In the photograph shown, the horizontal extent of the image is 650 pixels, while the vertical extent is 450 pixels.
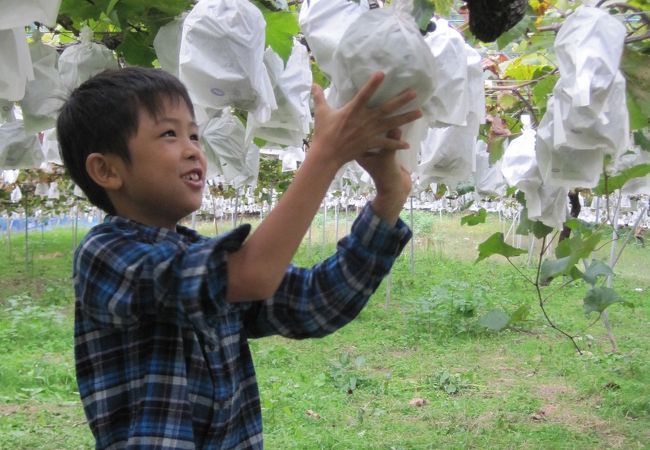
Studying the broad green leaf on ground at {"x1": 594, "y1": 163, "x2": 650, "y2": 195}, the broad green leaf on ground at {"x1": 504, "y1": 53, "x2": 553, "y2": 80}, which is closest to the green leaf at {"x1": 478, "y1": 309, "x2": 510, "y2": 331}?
the broad green leaf on ground at {"x1": 594, "y1": 163, "x2": 650, "y2": 195}

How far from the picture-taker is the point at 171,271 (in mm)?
758

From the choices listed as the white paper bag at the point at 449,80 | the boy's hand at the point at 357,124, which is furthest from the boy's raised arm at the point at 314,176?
the white paper bag at the point at 449,80

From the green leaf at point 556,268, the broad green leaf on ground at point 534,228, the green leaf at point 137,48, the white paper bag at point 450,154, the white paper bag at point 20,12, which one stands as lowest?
the green leaf at point 556,268

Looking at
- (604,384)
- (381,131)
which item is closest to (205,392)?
(381,131)

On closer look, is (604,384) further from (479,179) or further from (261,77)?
(261,77)

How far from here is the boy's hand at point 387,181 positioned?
0.79 m

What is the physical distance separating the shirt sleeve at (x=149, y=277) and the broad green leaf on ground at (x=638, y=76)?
73 cm

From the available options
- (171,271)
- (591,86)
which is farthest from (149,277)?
(591,86)

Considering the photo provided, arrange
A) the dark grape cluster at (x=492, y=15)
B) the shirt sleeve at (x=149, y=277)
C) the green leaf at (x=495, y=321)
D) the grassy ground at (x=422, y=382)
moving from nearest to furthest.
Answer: the dark grape cluster at (x=492, y=15) → the shirt sleeve at (x=149, y=277) → the green leaf at (x=495, y=321) → the grassy ground at (x=422, y=382)

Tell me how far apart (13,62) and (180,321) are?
1.24ft

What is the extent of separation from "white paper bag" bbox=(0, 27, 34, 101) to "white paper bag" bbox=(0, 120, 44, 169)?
1.00 metres

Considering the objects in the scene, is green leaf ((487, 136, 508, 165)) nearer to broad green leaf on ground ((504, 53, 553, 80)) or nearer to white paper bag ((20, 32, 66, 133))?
broad green leaf on ground ((504, 53, 553, 80))

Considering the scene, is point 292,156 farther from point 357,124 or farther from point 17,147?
point 357,124

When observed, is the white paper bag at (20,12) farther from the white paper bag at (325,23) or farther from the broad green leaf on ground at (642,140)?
the broad green leaf on ground at (642,140)
